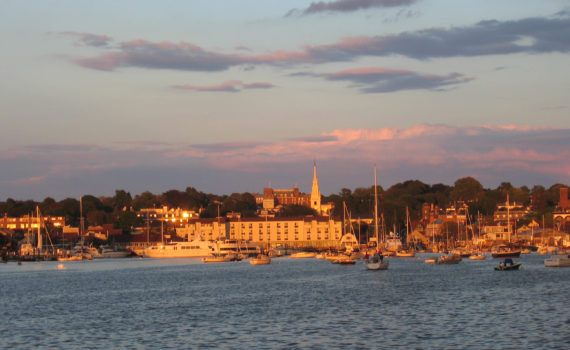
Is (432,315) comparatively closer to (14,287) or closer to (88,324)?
(88,324)

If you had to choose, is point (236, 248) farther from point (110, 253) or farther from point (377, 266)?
point (377, 266)

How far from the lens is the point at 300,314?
47.8 m

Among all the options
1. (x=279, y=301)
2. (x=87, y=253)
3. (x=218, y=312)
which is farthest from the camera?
(x=87, y=253)

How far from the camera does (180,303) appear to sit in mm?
57188

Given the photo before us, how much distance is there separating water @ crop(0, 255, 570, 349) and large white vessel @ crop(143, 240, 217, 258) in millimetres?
90766

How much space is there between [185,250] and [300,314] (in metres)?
126

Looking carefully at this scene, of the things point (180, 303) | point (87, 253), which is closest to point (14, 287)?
point (180, 303)

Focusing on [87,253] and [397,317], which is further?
[87,253]

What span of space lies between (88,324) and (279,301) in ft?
50.6

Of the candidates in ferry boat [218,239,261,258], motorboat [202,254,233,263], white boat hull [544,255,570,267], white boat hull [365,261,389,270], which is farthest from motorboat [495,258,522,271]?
ferry boat [218,239,261,258]

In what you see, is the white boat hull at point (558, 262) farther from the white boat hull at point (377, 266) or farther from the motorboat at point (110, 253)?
the motorboat at point (110, 253)

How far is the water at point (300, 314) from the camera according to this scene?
3706 centimetres

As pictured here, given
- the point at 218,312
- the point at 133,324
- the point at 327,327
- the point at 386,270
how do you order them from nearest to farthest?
the point at 327,327
the point at 133,324
the point at 218,312
the point at 386,270

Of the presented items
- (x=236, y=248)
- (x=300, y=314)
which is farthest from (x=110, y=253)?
(x=300, y=314)
